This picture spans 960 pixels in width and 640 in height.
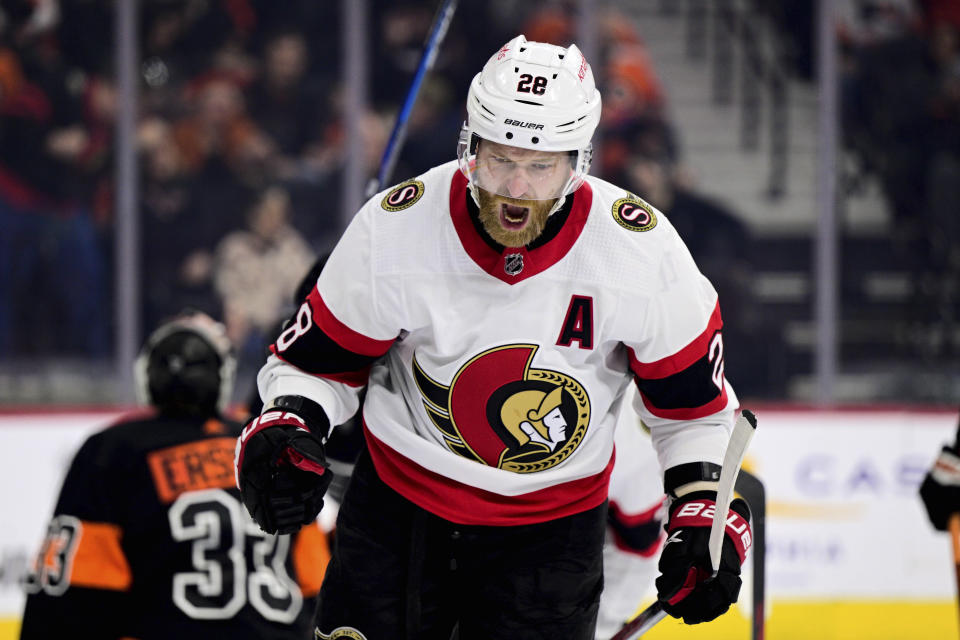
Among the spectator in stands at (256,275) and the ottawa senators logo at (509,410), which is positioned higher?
the ottawa senators logo at (509,410)

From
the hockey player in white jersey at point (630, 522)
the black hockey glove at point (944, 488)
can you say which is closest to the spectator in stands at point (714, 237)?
the hockey player in white jersey at point (630, 522)

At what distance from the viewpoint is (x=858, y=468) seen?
15.3ft

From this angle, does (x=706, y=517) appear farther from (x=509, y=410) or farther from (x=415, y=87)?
(x=415, y=87)

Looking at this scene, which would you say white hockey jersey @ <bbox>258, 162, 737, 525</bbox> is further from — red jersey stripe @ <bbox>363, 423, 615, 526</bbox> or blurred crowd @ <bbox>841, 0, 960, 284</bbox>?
blurred crowd @ <bbox>841, 0, 960, 284</bbox>

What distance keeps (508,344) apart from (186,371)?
1.05m

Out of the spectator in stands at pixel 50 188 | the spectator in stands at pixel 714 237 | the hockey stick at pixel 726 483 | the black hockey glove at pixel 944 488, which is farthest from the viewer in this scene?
the spectator in stands at pixel 714 237

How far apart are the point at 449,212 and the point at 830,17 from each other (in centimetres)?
384

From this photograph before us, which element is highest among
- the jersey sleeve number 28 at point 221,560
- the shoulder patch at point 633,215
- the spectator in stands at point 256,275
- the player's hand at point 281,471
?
the shoulder patch at point 633,215

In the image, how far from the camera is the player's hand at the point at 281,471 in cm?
199

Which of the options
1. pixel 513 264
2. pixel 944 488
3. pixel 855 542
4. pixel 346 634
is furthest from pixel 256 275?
pixel 513 264

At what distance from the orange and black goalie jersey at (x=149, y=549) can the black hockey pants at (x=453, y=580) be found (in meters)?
0.65

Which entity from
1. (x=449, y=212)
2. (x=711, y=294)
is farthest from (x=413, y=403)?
(x=711, y=294)

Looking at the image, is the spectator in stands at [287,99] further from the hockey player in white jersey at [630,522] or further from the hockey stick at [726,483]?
the hockey stick at [726,483]

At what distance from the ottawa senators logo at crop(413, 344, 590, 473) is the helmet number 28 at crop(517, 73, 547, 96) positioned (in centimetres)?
37
